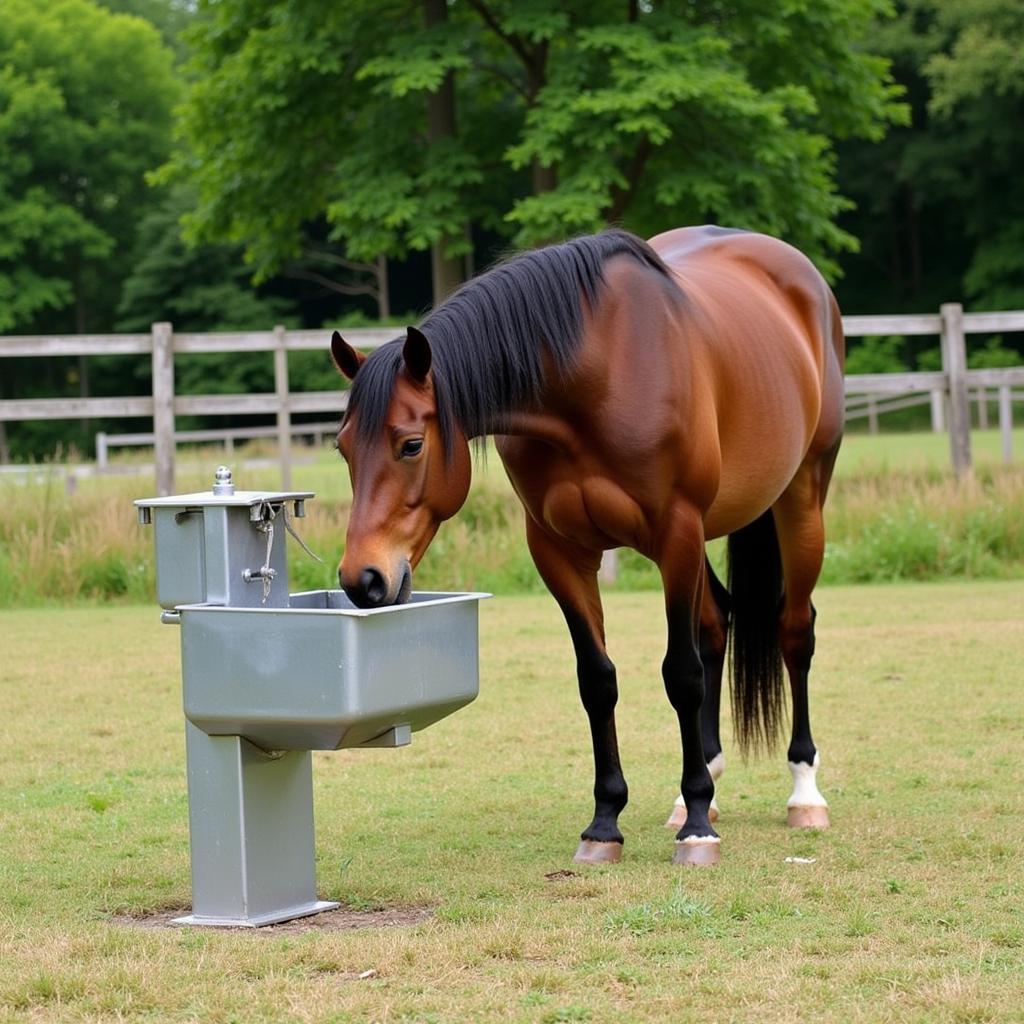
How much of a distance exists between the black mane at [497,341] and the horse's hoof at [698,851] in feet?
4.73

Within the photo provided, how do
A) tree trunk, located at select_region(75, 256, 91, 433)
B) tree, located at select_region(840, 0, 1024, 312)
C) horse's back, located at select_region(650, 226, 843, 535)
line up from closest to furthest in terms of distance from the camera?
horse's back, located at select_region(650, 226, 843, 535), tree, located at select_region(840, 0, 1024, 312), tree trunk, located at select_region(75, 256, 91, 433)

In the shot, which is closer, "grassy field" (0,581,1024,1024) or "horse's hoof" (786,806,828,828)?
"grassy field" (0,581,1024,1024)

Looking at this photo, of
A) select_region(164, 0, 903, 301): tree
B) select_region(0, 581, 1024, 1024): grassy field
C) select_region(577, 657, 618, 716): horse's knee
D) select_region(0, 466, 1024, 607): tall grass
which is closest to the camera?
select_region(0, 581, 1024, 1024): grassy field

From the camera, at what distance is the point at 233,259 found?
4766 cm

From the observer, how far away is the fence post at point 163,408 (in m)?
13.7

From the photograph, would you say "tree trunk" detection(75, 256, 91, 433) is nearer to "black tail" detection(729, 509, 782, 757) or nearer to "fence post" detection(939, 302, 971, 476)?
"fence post" detection(939, 302, 971, 476)

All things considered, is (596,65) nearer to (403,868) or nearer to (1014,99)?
(403,868)

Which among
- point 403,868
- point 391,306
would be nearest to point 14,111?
point 391,306

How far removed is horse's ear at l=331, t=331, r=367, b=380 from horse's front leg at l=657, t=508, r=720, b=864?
1.17 meters

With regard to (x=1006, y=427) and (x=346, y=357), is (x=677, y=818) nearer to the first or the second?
(x=346, y=357)

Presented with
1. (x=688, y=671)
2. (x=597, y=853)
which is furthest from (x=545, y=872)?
(x=688, y=671)

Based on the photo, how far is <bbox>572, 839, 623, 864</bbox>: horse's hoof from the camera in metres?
4.98

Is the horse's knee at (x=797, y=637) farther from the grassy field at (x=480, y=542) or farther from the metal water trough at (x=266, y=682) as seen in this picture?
the grassy field at (x=480, y=542)

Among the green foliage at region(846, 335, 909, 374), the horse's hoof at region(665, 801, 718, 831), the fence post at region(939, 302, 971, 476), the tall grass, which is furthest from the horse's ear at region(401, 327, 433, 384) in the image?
the green foliage at region(846, 335, 909, 374)
